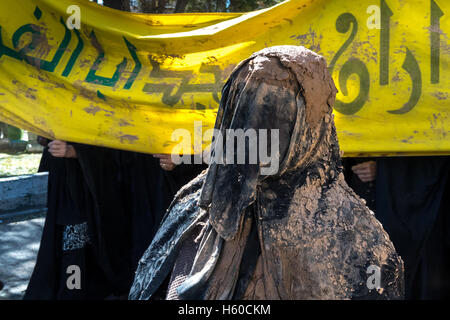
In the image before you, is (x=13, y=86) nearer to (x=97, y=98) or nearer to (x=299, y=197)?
(x=97, y=98)

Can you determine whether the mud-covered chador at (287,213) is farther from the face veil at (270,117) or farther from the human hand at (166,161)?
the human hand at (166,161)

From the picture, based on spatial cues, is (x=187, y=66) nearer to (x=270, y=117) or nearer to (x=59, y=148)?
(x=59, y=148)

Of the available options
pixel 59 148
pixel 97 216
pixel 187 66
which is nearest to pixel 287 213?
pixel 187 66

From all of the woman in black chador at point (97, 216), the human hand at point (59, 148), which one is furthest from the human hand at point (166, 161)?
the human hand at point (59, 148)

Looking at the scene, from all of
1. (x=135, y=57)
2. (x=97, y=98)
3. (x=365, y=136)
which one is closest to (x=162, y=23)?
(x=135, y=57)

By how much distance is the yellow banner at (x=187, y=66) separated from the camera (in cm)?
276

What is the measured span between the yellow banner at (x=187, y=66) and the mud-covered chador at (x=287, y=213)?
1494mm

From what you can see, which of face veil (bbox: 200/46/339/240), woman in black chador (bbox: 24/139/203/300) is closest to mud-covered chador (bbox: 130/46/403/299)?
face veil (bbox: 200/46/339/240)

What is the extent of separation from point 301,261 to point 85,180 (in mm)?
2624

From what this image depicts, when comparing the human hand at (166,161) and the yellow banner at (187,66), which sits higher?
the yellow banner at (187,66)

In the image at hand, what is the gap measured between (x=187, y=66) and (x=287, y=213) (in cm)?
209

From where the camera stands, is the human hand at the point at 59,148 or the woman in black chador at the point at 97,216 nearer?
the human hand at the point at 59,148

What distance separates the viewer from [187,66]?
3297 millimetres

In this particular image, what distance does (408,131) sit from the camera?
9.04ft
